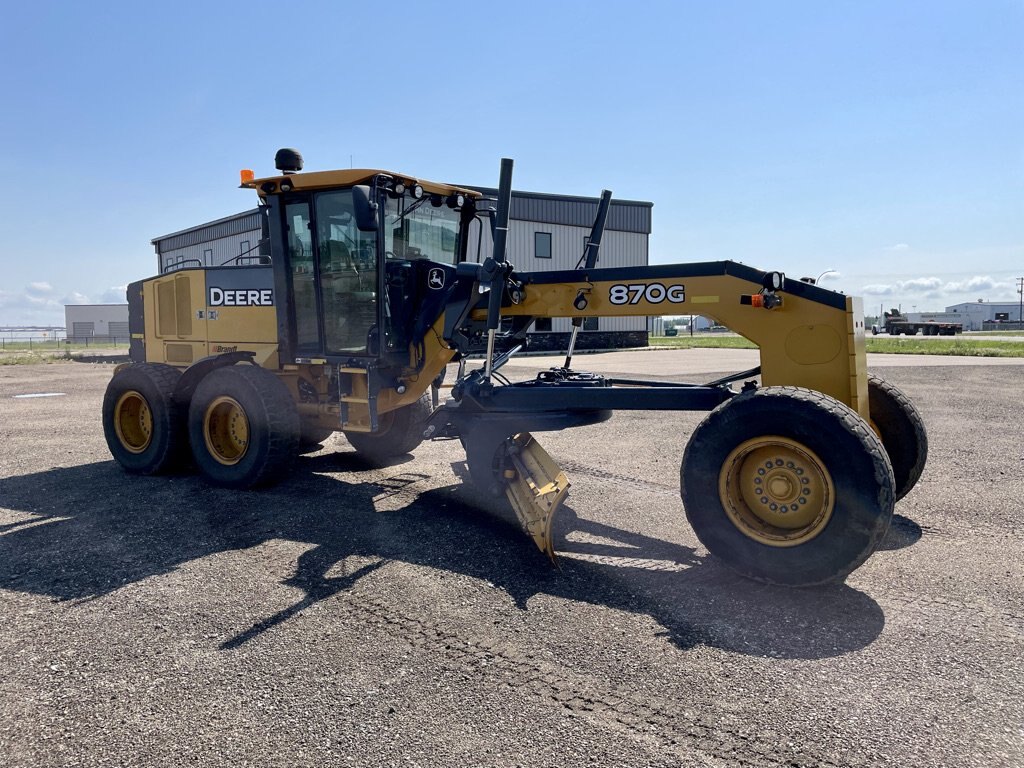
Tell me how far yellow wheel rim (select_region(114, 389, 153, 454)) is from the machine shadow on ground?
613 mm

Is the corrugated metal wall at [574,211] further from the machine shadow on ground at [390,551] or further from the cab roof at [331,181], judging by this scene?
the machine shadow on ground at [390,551]

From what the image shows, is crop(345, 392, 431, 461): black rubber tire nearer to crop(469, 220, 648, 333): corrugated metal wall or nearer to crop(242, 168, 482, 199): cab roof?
crop(242, 168, 482, 199): cab roof

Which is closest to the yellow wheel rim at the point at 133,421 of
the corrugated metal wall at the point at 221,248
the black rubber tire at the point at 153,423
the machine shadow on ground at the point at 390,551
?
the black rubber tire at the point at 153,423

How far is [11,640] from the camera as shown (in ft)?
12.3

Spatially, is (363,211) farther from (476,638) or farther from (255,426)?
(476,638)

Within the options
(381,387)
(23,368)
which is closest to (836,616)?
(381,387)

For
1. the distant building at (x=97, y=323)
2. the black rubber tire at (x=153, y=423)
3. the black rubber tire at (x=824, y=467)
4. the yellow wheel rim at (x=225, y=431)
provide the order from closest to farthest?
the black rubber tire at (x=824, y=467), the yellow wheel rim at (x=225, y=431), the black rubber tire at (x=153, y=423), the distant building at (x=97, y=323)

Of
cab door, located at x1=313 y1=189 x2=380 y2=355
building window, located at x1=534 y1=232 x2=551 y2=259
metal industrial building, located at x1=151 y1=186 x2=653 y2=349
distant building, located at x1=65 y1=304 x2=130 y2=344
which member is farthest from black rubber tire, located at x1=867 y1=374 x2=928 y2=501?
distant building, located at x1=65 y1=304 x2=130 y2=344

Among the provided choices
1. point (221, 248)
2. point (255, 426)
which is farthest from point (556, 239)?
point (255, 426)

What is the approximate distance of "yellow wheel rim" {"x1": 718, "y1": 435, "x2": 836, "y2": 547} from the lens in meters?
4.28

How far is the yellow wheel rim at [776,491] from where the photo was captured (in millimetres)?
4277

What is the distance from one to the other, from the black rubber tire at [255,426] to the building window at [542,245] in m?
26.2

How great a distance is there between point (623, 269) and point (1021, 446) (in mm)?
6105

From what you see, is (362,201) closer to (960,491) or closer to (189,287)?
(189,287)
